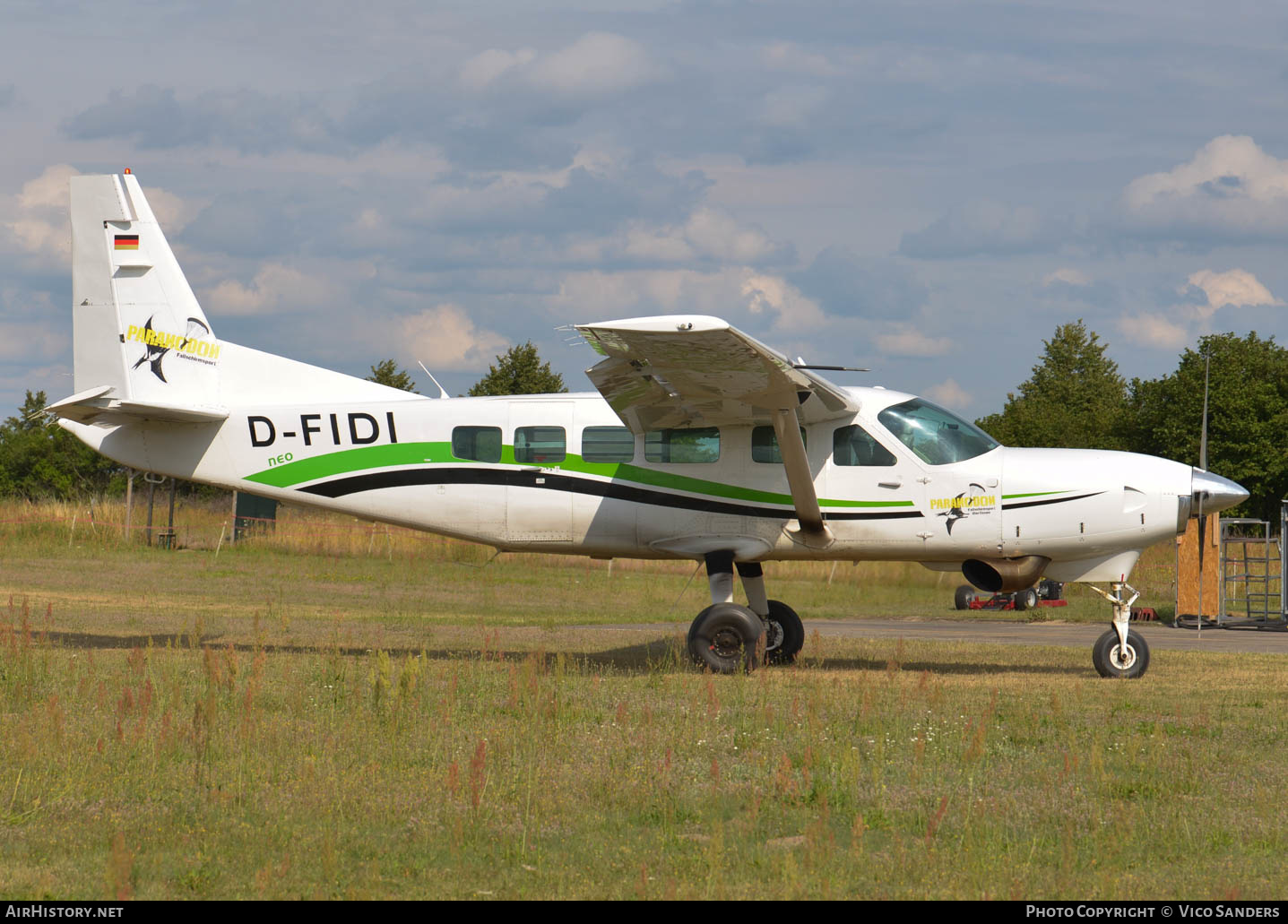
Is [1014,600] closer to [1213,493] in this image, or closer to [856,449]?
[1213,493]

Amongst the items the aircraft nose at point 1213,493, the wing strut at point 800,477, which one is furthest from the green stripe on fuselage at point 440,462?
the aircraft nose at point 1213,493

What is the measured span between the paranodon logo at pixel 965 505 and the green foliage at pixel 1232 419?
30950mm

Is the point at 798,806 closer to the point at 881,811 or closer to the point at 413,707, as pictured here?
the point at 881,811

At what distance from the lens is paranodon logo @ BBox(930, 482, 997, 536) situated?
41.8 feet

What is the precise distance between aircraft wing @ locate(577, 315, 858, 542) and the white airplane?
0.04 meters

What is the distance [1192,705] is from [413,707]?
22.4ft

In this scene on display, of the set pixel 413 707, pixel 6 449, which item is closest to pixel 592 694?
pixel 413 707

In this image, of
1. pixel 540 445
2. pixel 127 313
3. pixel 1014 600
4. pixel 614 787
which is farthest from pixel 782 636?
pixel 1014 600

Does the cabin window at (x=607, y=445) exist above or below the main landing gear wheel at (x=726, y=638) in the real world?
above

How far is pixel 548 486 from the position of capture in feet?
43.6

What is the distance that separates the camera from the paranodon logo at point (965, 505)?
12727 mm

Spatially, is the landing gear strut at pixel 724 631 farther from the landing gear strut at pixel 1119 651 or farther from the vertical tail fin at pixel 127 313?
the vertical tail fin at pixel 127 313

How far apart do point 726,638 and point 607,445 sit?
249 centimetres

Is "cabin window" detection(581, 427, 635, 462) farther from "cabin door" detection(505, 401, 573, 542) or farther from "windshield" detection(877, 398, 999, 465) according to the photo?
"windshield" detection(877, 398, 999, 465)
